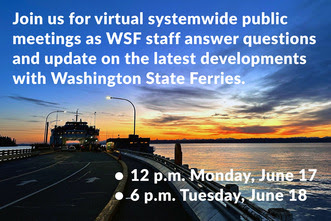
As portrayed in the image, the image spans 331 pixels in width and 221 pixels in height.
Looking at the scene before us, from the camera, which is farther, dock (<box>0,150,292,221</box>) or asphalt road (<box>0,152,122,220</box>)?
asphalt road (<box>0,152,122,220</box>)

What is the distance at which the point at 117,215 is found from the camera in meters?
8.98

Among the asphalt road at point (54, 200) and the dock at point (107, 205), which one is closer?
the dock at point (107, 205)

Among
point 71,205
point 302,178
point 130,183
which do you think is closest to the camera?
point 71,205

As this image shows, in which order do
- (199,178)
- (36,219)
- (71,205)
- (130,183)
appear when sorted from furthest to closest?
(130,183) < (71,205) < (199,178) < (36,219)

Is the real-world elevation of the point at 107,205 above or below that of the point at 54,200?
above

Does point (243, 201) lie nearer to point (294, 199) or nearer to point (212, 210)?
point (212, 210)

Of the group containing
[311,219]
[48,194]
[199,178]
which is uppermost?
[199,178]

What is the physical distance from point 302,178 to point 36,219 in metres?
52.2

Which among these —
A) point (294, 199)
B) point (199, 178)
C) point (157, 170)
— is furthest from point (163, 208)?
point (294, 199)

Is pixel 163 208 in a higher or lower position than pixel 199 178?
lower

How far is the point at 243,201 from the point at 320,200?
32.6m

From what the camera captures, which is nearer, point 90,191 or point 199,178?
point 199,178

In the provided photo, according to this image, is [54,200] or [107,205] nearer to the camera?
[107,205]

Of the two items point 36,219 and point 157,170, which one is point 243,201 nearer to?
point 36,219
